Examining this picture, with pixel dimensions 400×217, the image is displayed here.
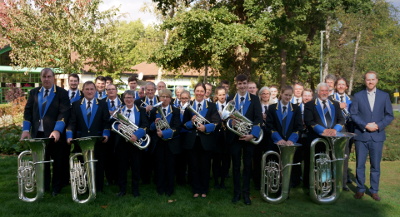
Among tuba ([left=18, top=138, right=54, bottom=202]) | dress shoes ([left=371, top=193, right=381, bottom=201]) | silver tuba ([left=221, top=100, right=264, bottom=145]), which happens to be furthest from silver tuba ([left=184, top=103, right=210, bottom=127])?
dress shoes ([left=371, top=193, right=381, bottom=201])

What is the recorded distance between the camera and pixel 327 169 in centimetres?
570

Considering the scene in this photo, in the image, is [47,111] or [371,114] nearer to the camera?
[47,111]

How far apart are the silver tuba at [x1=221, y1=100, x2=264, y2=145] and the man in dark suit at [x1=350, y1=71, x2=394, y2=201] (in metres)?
1.89

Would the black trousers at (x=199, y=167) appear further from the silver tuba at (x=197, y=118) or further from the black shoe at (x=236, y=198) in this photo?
the black shoe at (x=236, y=198)

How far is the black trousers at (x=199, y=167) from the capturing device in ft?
20.4

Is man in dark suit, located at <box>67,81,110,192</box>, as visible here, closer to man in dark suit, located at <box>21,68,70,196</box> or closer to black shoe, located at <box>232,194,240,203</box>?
man in dark suit, located at <box>21,68,70,196</box>

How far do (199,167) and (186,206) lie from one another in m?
0.89

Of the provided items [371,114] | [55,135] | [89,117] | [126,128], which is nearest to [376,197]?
[371,114]

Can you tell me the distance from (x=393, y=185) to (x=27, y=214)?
6.98 m

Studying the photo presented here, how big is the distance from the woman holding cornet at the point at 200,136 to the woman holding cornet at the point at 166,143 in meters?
0.20

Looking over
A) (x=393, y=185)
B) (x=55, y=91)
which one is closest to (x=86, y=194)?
(x=55, y=91)

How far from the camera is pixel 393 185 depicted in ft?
23.8

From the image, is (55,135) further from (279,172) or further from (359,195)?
(359,195)

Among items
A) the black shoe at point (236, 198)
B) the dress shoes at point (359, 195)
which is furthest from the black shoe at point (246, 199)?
the dress shoes at point (359, 195)
